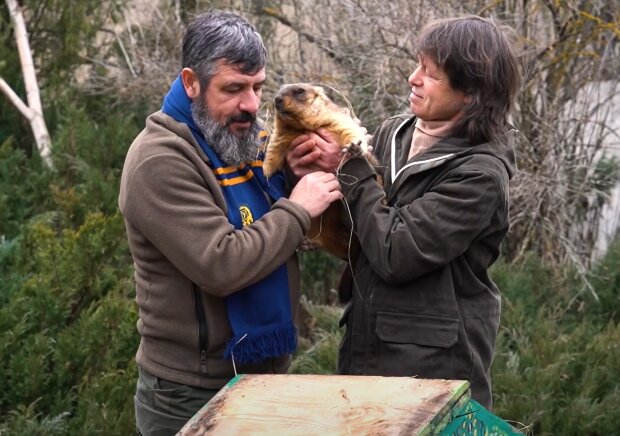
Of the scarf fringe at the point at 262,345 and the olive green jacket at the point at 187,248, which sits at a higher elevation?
the olive green jacket at the point at 187,248

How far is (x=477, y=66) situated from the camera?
3062 mm

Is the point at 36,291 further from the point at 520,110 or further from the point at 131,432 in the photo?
the point at 520,110

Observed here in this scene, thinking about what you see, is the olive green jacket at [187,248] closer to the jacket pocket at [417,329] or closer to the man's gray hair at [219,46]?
the man's gray hair at [219,46]

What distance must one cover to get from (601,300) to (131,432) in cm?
310

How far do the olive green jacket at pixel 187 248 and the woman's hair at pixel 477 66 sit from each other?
1.94 ft

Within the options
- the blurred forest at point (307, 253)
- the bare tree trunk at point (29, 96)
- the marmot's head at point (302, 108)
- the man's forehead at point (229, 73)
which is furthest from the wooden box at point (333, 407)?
the bare tree trunk at point (29, 96)

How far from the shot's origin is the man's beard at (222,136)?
3229 mm

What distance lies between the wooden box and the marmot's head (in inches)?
31.8

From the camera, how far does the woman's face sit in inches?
123

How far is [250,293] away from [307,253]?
347 cm

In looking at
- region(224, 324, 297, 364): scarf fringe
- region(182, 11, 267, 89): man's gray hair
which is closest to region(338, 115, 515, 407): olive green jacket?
region(224, 324, 297, 364): scarf fringe

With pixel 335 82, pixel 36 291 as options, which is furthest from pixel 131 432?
pixel 335 82

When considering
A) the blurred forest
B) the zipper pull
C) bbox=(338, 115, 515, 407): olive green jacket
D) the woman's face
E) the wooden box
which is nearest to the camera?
the wooden box

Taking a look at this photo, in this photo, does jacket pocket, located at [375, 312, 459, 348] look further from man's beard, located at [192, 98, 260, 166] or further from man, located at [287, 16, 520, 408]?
man's beard, located at [192, 98, 260, 166]
